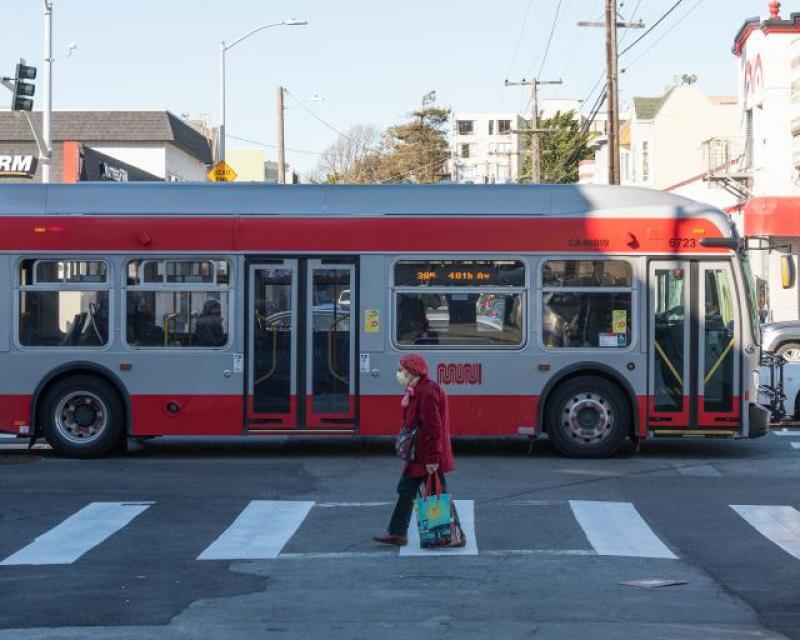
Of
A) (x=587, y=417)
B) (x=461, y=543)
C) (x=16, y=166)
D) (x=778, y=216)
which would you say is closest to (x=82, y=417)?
(x=587, y=417)

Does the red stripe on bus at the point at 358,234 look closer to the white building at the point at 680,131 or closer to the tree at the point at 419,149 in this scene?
the white building at the point at 680,131

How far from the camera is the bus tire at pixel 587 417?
54.0 ft

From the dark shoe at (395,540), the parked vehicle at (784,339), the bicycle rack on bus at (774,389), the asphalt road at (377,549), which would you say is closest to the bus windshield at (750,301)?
the asphalt road at (377,549)

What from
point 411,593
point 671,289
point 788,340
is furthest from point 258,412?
point 788,340

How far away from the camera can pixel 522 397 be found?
648 inches

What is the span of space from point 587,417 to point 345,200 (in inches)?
151

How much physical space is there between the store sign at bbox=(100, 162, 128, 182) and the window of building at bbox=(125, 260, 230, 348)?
23.9 m

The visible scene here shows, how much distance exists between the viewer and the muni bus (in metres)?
16.5

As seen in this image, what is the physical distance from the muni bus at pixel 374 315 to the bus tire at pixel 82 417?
2 centimetres

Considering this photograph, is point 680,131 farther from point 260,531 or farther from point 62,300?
point 260,531

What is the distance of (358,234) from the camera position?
54.4 feet

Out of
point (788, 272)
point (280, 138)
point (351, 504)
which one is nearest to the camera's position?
point (351, 504)

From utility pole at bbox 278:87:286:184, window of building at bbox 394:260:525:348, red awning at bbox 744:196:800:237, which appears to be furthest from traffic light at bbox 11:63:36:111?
utility pole at bbox 278:87:286:184

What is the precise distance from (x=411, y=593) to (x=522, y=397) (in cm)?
753
